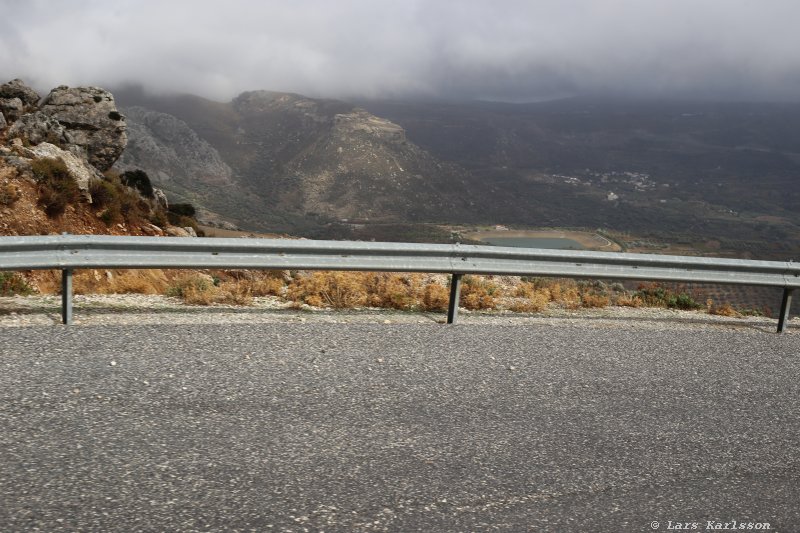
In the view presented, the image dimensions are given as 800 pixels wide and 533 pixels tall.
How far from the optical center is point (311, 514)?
365 centimetres

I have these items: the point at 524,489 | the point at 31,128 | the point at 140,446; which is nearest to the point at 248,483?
the point at 140,446

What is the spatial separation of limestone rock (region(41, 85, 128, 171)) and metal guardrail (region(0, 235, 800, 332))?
13.3 meters

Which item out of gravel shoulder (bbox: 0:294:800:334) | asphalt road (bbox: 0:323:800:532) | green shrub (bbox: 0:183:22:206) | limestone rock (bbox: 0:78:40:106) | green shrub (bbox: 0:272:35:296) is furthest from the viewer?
limestone rock (bbox: 0:78:40:106)

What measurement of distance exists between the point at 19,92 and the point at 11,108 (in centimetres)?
160

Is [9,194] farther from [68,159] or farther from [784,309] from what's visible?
[784,309]

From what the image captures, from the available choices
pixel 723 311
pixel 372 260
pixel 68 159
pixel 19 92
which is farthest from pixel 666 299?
pixel 19 92

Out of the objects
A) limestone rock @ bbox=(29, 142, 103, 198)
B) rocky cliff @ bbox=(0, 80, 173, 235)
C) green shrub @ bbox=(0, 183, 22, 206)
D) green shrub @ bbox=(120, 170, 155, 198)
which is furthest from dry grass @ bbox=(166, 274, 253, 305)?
green shrub @ bbox=(120, 170, 155, 198)

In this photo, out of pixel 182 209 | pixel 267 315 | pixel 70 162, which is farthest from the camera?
pixel 182 209

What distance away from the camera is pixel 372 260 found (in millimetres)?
7953

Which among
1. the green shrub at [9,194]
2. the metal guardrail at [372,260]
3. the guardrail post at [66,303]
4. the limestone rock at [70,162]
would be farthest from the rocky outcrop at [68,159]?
the guardrail post at [66,303]

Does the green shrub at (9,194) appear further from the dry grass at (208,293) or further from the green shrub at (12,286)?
the dry grass at (208,293)

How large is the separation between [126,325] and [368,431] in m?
3.16

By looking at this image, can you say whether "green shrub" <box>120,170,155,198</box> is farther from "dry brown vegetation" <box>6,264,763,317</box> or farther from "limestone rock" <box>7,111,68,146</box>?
"dry brown vegetation" <box>6,264,763,317</box>

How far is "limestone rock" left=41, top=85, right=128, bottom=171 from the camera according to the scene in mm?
19484
